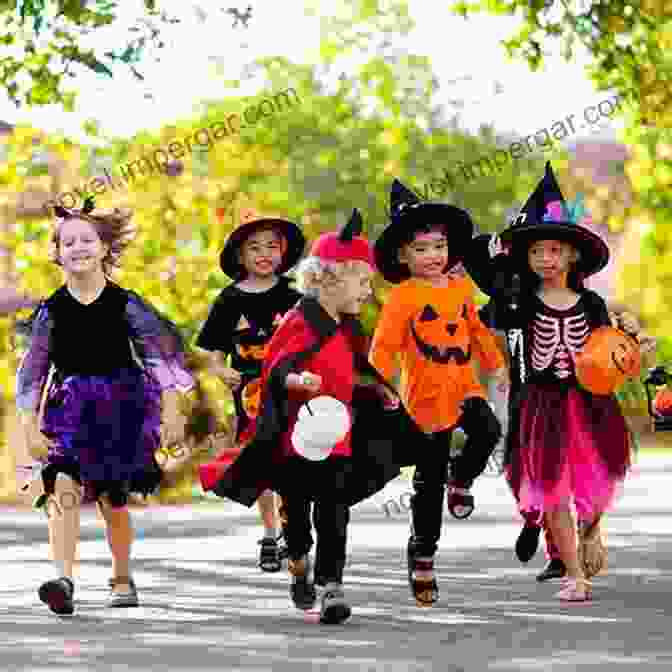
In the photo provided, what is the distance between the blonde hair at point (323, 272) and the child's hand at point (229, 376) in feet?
8.09

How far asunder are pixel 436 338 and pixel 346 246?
35.8 inches

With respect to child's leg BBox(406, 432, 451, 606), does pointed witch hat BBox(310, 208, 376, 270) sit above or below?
above

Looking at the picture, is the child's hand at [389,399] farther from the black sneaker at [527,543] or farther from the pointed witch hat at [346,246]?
the black sneaker at [527,543]

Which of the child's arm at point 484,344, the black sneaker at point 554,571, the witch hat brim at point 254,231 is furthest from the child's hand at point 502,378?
the witch hat brim at point 254,231

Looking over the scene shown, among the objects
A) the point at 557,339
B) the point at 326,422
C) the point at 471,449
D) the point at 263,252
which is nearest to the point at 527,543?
the point at 471,449

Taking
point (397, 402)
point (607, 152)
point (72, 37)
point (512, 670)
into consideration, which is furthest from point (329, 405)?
point (607, 152)

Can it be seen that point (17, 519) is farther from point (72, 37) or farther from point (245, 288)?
point (245, 288)

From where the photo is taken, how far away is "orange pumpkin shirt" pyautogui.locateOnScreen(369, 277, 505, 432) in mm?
10852

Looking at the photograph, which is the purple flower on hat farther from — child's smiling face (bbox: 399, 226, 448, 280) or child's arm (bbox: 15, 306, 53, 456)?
child's arm (bbox: 15, 306, 53, 456)

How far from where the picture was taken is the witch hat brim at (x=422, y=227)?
36.6 ft

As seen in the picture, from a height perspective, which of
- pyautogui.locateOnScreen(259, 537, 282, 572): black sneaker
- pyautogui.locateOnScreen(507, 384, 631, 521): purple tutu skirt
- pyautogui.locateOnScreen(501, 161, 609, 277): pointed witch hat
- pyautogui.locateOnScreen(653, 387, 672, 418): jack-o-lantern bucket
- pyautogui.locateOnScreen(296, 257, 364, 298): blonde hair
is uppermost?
pyautogui.locateOnScreen(501, 161, 609, 277): pointed witch hat

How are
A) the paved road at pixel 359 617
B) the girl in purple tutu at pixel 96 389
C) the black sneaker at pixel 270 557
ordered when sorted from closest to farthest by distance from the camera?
the paved road at pixel 359 617 < the girl in purple tutu at pixel 96 389 < the black sneaker at pixel 270 557

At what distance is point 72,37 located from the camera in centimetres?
1728

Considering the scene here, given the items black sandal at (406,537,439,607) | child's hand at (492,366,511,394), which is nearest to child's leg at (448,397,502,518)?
child's hand at (492,366,511,394)
